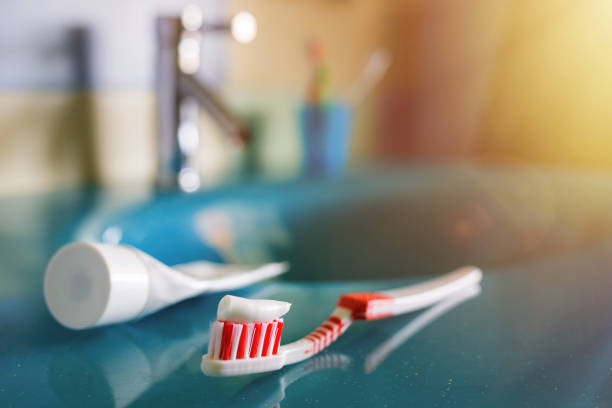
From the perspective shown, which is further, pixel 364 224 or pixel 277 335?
pixel 364 224

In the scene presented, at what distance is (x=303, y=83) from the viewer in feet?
4.58

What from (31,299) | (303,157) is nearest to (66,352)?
(31,299)

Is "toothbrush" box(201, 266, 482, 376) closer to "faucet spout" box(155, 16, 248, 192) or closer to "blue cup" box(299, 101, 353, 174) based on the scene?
"faucet spout" box(155, 16, 248, 192)

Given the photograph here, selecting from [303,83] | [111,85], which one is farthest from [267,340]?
[303,83]

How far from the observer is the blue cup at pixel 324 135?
4.18 ft

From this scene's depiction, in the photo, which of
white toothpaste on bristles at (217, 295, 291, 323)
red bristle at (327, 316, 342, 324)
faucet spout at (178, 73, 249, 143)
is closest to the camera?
white toothpaste on bristles at (217, 295, 291, 323)

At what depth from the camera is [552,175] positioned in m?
1.33

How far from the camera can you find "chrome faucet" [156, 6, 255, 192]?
0.95 metres

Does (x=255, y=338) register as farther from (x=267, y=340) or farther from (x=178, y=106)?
(x=178, y=106)

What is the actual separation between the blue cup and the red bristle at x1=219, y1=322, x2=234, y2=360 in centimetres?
91

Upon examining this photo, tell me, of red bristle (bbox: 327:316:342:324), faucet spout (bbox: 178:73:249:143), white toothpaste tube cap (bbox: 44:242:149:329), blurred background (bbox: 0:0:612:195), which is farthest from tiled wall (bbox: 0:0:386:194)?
red bristle (bbox: 327:316:342:324)

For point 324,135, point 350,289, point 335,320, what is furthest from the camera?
point 324,135

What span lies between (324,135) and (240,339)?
98cm

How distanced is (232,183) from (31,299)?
58 cm
